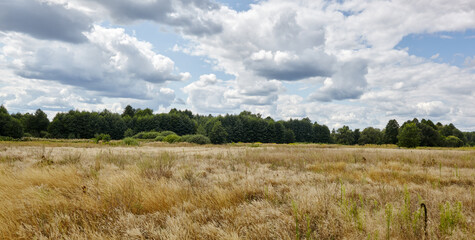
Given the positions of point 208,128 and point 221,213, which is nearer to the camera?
point 221,213

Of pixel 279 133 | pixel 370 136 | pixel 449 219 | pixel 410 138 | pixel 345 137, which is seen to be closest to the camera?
pixel 449 219

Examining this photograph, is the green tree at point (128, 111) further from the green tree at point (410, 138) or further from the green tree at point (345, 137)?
the green tree at point (410, 138)

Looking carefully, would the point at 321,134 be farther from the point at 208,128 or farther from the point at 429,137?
the point at 208,128

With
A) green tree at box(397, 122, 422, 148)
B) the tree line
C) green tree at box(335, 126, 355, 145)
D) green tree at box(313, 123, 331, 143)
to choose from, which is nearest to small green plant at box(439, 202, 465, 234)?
green tree at box(397, 122, 422, 148)

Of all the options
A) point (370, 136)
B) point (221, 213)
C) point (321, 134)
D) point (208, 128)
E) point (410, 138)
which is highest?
point (208, 128)

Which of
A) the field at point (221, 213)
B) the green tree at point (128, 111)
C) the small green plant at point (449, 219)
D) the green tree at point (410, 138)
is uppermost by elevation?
the green tree at point (128, 111)

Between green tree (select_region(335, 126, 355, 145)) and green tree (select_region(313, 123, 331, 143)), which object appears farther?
green tree (select_region(313, 123, 331, 143))

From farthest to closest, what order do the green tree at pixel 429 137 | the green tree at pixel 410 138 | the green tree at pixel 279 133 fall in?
the green tree at pixel 279 133 < the green tree at pixel 429 137 < the green tree at pixel 410 138

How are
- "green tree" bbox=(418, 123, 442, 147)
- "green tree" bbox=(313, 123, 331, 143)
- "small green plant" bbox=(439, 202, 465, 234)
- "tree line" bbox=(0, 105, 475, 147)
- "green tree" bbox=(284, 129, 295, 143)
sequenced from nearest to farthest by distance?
1. "small green plant" bbox=(439, 202, 465, 234)
2. "green tree" bbox=(418, 123, 442, 147)
3. "tree line" bbox=(0, 105, 475, 147)
4. "green tree" bbox=(284, 129, 295, 143)
5. "green tree" bbox=(313, 123, 331, 143)

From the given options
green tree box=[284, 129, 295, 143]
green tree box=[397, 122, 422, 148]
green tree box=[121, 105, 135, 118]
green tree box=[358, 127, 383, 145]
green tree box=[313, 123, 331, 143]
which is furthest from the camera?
green tree box=[121, 105, 135, 118]

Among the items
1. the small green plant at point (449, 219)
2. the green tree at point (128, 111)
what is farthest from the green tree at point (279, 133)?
the small green plant at point (449, 219)

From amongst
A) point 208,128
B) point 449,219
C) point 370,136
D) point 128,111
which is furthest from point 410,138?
point 128,111

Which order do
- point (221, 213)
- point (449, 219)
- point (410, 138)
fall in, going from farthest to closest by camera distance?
point (410, 138) → point (221, 213) → point (449, 219)

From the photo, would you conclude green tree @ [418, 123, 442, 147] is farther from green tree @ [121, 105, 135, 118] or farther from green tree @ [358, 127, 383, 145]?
green tree @ [121, 105, 135, 118]
